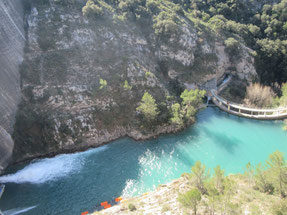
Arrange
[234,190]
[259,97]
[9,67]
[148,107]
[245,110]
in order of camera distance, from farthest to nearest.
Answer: [259,97] < [245,110] < [148,107] < [9,67] < [234,190]

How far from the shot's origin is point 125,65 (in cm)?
4622

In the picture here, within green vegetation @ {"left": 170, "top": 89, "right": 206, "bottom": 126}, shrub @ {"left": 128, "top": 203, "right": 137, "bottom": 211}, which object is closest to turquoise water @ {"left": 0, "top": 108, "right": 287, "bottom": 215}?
green vegetation @ {"left": 170, "top": 89, "right": 206, "bottom": 126}

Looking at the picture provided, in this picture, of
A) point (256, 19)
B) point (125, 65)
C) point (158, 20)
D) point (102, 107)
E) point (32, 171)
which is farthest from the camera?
point (256, 19)

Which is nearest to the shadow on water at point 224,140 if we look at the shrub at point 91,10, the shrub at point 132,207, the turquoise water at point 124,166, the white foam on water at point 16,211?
the turquoise water at point 124,166


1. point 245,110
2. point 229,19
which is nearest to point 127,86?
point 245,110

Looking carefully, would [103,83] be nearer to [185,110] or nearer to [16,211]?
[185,110]

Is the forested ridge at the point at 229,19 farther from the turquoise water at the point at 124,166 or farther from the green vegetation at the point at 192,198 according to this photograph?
the green vegetation at the point at 192,198

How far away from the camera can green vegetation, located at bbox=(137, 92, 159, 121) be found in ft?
131

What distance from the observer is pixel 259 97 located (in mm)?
49219

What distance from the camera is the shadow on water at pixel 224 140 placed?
123 ft

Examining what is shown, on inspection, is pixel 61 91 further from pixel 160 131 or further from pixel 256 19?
pixel 256 19

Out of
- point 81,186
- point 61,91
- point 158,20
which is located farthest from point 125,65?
point 81,186

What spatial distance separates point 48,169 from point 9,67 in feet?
71.3

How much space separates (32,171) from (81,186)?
1002cm
